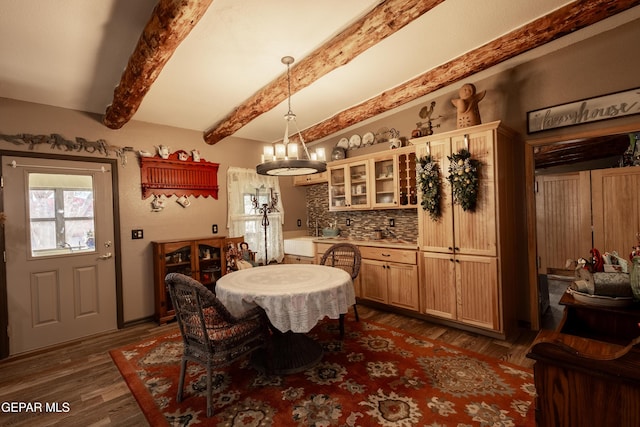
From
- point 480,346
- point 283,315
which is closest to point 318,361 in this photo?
point 283,315

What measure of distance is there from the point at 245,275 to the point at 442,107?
10.5ft

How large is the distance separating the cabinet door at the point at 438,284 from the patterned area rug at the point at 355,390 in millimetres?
525

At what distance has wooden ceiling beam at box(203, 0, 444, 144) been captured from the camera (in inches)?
89.8

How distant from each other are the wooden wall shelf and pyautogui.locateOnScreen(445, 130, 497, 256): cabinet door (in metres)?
3.39

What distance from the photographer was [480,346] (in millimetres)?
2895

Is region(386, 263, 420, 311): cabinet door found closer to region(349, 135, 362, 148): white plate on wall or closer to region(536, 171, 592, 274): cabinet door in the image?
region(536, 171, 592, 274): cabinet door

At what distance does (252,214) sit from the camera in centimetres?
493

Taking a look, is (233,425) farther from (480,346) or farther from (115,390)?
(480,346)

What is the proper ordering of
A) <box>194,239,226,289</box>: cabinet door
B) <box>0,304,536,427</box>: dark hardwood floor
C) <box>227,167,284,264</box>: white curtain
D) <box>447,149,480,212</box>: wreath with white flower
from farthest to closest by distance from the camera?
<box>227,167,284,264</box>: white curtain
<box>194,239,226,289</box>: cabinet door
<box>447,149,480,212</box>: wreath with white flower
<box>0,304,536,427</box>: dark hardwood floor

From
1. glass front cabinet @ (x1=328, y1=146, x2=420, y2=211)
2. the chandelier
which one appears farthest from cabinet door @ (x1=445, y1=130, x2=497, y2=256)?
the chandelier

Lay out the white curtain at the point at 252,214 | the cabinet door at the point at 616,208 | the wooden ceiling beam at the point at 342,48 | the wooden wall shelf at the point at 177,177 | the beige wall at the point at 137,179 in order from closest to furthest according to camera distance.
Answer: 1. the wooden ceiling beam at the point at 342,48
2. the cabinet door at the point at 616,208
3. the beige wall at the point at 137,179
4. the wooden wall shelf at the point at 177,177
5. the white curtain at the point at 252,214

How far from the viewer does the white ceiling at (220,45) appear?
2.15 metres

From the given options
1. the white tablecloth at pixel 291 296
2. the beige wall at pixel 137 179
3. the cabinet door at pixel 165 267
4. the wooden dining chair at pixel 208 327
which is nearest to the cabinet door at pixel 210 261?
the cabinet door at pixel 165 267

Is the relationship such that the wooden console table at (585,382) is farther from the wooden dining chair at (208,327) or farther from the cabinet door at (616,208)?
the cabinet door at (616,208)
